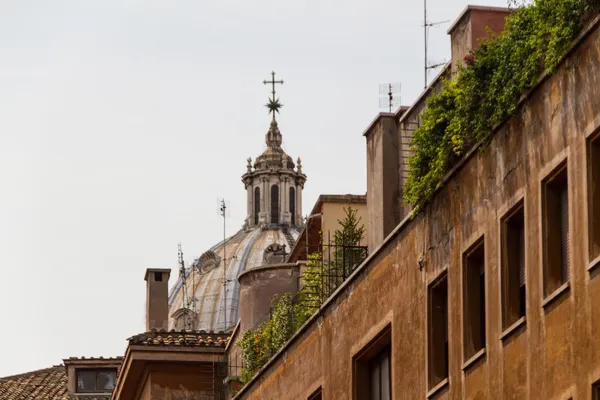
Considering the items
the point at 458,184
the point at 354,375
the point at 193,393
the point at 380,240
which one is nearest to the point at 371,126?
the point at 380,240

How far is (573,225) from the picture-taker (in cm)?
2205

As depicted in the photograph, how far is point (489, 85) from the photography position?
24672mm

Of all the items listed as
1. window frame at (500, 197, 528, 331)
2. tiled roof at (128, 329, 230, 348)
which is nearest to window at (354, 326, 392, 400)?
window frame at (500, 197, 528, 331)

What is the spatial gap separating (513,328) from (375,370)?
6831mm

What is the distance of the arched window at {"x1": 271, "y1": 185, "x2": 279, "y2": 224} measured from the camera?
161 m

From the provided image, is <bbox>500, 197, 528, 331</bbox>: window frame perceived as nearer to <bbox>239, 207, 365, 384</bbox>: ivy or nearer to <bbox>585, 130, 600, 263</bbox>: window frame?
<bbox>585, 130, 600, 263</bbox>: window frame

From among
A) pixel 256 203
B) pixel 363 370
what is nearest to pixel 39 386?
pixel 363 370

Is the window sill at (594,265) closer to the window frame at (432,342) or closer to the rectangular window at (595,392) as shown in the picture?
the rectangular window at (595,392)

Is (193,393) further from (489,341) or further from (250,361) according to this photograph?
(489,341)

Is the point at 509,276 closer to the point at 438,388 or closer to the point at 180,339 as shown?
the point at 438,388

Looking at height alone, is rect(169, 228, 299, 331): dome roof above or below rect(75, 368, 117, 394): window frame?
above

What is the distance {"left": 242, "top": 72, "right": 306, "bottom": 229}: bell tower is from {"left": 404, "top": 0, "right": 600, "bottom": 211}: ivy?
133065mm

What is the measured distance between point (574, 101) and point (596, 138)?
668mm

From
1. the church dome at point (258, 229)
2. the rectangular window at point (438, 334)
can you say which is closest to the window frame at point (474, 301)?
the rectangular window at point (438, 334)
